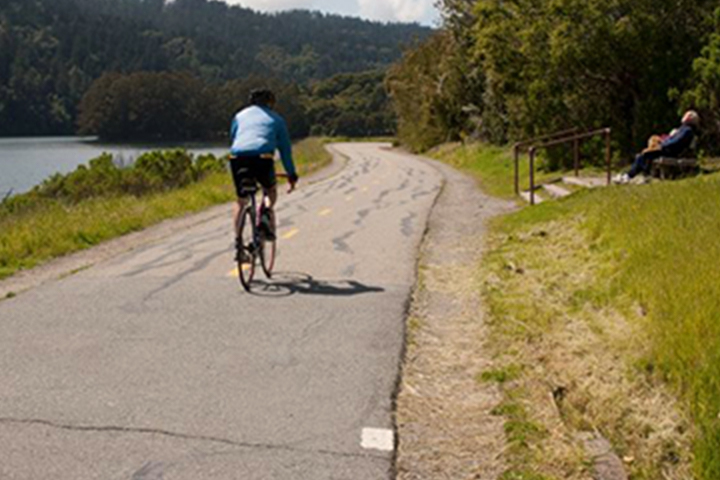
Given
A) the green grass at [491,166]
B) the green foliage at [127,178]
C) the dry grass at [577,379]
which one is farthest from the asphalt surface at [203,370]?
the green foliage at [127,178]

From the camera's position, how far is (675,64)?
20031 millimetres

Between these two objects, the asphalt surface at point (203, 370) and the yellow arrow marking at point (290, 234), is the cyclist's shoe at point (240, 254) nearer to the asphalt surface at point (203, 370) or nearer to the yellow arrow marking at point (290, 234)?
the asphalt surface at point (203, 370)

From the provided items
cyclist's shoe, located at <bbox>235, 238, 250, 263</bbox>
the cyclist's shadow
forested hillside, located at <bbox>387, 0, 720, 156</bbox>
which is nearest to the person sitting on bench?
forested hillside, located at <bbox>387, 0, 720, 156</bbox>

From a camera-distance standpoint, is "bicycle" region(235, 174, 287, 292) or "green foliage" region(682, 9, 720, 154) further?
"green foliage" region(682, 9, 720, 154)

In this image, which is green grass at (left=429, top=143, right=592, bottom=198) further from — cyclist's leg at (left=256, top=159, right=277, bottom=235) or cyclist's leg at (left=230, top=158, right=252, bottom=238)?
cyclist's leg at (left=230, top=158, right=252, bottom=238)

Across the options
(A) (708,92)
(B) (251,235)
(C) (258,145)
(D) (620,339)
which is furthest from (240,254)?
(A) (708,92)

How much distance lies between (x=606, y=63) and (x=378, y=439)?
1871 cm

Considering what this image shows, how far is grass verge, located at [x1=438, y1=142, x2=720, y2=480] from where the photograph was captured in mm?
4516

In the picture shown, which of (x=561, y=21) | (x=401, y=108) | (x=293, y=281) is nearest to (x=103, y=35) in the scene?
(x=401, y=108)

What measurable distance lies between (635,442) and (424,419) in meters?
1.18

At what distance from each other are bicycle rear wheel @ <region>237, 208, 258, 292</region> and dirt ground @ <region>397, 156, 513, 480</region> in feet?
5.81

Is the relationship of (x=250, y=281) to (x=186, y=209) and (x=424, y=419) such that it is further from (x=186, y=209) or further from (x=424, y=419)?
(x=186, y=209)

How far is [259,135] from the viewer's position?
863 centimetres

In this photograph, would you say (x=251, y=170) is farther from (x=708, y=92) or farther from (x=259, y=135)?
(x=708, y=92)
